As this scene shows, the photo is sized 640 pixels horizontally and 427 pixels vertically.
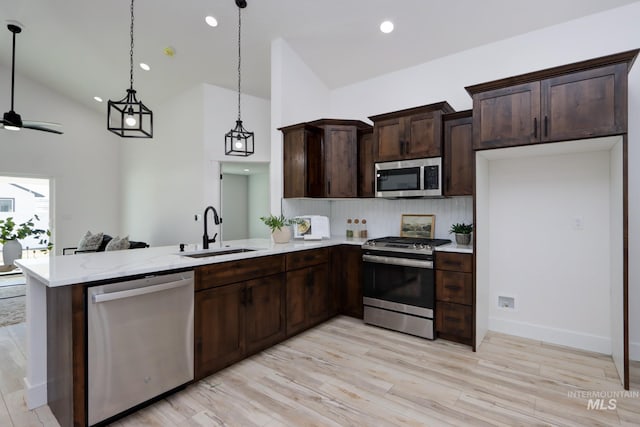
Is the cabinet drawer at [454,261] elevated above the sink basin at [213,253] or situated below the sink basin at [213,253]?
below

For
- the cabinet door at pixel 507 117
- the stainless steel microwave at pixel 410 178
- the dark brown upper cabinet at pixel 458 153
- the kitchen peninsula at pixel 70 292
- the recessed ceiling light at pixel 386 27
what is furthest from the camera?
the recessed ceiling light at pixel 386 27

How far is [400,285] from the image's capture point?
3305 millimetres

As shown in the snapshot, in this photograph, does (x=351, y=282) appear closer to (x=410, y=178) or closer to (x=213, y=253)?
(x=410, y=178)

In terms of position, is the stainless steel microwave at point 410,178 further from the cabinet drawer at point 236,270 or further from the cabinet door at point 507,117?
the cabinet drawer at point 236,270

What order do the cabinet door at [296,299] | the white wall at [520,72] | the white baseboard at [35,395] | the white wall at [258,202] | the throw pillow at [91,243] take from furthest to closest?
the white wall at [258,202], the throw pillow at [91,243], the cabinet door at [296,299], the white wall at [520,72], the white baseboard at [35,395]

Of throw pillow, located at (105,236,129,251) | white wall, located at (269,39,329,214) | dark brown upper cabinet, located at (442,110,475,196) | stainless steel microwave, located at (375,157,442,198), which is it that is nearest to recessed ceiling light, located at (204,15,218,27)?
white wall, located at (269,39,329,214)

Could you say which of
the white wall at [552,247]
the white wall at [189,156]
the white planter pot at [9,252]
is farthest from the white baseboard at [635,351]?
the white planter pot at [9,252]

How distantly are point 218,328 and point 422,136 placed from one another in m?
A: 2.68

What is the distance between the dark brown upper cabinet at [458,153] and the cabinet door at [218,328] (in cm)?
232

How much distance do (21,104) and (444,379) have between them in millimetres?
8649

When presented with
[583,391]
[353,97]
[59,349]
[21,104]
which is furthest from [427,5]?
[21,104]

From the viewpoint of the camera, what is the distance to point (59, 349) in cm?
187

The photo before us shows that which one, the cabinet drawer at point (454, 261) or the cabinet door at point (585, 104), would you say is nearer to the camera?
the cabinet door at point (585, 104)

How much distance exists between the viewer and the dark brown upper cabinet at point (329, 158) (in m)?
3.94
